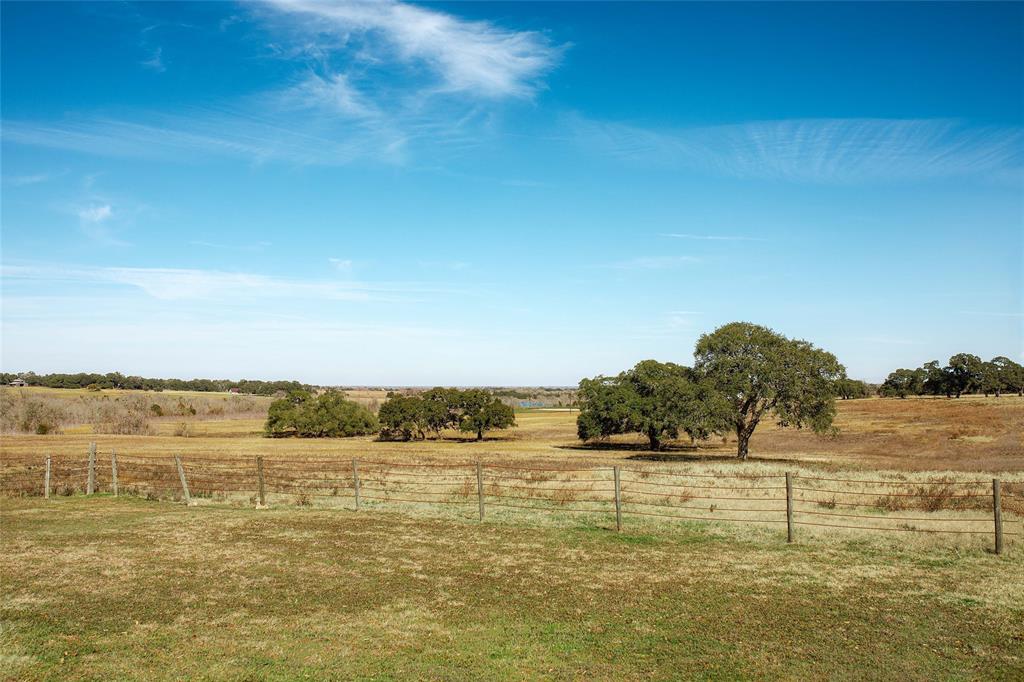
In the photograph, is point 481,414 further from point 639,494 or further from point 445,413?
point 639,494

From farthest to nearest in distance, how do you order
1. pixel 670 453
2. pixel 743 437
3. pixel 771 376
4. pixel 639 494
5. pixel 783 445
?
pixel 783 445 → pixel 670 453 → pixel 743 437 → pixel 771 376 → pixel 639 494

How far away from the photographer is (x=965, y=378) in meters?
121

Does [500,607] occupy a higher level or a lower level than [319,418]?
higher

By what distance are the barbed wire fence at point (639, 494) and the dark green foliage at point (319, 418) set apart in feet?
140

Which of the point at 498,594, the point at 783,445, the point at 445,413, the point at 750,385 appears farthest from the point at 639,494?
the point at 445,413

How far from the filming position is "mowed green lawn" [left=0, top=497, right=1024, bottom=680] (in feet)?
27.3

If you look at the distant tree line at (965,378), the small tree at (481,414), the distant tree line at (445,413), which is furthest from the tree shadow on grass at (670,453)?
the distant tree line at (965,378)

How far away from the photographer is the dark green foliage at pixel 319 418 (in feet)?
252

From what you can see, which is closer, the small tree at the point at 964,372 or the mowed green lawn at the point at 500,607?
the mowed green lawn at the point at 500,607

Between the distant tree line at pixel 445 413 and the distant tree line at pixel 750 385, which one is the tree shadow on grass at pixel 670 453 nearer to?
the distant tree line at pixel 750 385

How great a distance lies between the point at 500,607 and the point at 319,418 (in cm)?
7067

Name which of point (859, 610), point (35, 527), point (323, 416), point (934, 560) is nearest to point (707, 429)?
point (934, 560)

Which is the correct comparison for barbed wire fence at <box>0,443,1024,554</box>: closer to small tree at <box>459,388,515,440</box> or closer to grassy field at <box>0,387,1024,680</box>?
grassy field at <box>0,387,1024,680</box>

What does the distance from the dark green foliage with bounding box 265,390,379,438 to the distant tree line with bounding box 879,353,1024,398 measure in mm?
105346
